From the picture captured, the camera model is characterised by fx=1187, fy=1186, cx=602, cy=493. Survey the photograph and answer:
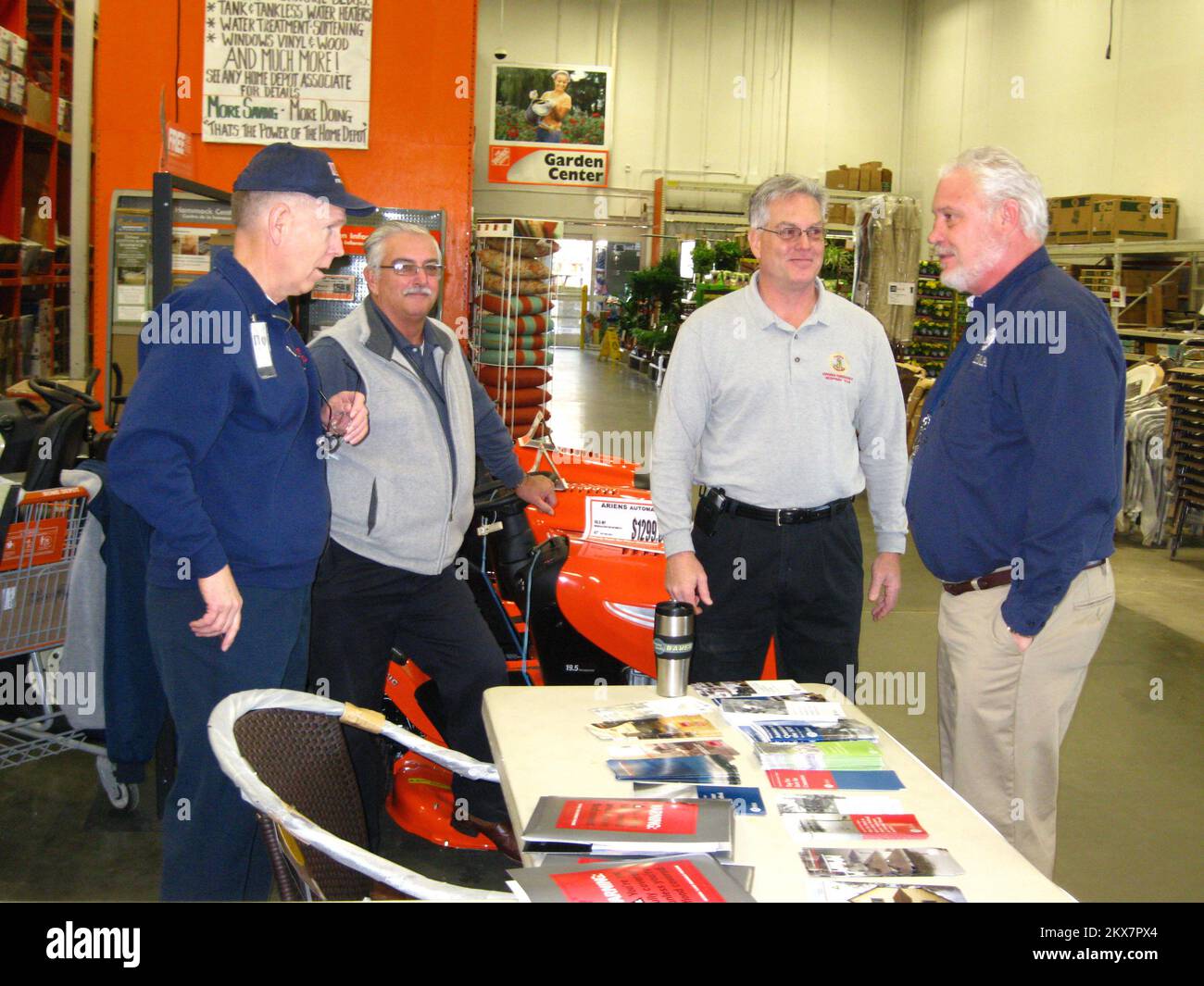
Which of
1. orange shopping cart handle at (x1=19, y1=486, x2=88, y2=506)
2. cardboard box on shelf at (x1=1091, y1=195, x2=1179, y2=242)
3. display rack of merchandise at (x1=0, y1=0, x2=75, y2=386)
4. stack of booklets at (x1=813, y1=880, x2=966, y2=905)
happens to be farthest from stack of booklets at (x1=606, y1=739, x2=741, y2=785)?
cardboard box on shelf at (x1=1091, y1=195, x2=1179, y2=242)

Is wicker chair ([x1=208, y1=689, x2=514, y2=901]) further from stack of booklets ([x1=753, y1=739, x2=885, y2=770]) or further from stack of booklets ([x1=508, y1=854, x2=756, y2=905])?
stack of booklets ([x1=753, y1=739, x2=885, y2=770])

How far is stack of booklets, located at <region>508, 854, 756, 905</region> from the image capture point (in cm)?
143

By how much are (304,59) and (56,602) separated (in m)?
3.91

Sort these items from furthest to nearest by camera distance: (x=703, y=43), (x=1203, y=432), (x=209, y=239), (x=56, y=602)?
1. (x=703, y=43)
2. (x=1203, y=432)
3. (x=209, y=239)
4. (x=56, y=602)

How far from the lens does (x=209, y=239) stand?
6371mm

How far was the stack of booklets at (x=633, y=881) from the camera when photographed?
56.3 inches

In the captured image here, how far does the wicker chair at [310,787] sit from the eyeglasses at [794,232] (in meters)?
1.51

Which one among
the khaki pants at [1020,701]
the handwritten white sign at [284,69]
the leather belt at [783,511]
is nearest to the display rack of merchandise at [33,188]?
the handwritten white sign at [284,69]

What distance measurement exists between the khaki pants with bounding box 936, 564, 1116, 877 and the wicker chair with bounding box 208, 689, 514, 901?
3.58ft

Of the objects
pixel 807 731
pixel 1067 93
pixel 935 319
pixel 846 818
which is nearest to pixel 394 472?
pixel 807 731

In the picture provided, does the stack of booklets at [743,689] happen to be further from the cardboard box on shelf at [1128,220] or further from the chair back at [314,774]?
the cardboard box on shelf at [1128,220]

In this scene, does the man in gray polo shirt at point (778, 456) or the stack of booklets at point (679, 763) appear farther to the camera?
the man in gray polo shirt at point (778, 456)

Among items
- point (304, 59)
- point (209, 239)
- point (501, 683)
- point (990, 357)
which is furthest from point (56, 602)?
point (304, 59)

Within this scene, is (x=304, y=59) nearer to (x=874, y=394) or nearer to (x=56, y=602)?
(x=56, y=602)
